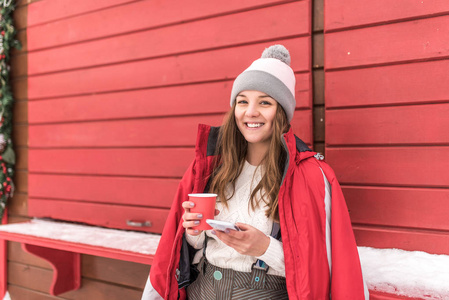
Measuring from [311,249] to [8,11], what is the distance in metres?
3.54

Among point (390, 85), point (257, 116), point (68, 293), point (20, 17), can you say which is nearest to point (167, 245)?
point (257, 116)

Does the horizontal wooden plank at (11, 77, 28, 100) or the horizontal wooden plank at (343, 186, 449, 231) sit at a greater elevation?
the horizontal wooden plank at (11, 77, 28, 100)

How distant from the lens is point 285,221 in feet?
4.67

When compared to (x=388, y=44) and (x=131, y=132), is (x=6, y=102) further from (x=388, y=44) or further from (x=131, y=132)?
(x=388, y=44)

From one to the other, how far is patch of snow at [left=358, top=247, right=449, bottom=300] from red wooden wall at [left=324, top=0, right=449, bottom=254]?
0.07 metres

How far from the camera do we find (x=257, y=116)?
5.20ft

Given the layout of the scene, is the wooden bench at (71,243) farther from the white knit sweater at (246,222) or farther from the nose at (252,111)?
the nose at (252,111)

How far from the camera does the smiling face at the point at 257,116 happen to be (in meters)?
1.58

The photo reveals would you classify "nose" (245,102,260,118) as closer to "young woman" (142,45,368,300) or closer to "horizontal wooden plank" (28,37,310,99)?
"young woman" (142,45,368,300)

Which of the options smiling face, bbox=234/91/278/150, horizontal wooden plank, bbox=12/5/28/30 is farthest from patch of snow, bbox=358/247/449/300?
horizontal wooden plank, bbox=12/5/28/30

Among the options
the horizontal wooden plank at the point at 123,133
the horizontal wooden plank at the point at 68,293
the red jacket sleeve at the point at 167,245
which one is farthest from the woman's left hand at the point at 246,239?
the horizontal wooden plank at the point at 68,293

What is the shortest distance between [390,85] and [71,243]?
2.29 metres

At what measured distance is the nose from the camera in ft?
5.14

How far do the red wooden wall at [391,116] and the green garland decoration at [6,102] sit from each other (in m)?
2.93
